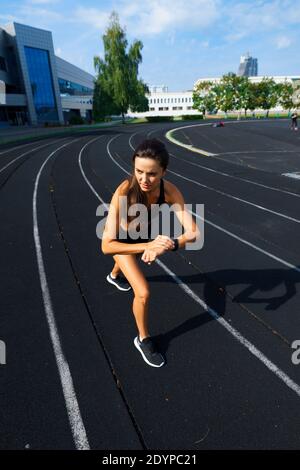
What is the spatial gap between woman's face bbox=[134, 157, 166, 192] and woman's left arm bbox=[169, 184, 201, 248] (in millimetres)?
381

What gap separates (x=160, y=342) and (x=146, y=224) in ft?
4.95

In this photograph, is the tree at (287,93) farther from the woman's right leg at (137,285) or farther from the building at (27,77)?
the woman's right leg at (137,285)

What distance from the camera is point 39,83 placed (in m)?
54.9

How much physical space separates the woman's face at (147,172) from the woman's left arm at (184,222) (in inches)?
15.0

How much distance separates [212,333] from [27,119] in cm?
6061

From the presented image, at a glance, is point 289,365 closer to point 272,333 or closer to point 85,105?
point 272,333

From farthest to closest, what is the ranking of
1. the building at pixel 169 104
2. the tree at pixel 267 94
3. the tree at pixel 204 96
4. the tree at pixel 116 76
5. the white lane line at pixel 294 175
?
the building at pixel 169 104 → the tree at pixel 204 96 → the tree at pixel 267 94 → the tree at pixel 116 76 → the white lane line at pixel 294 175

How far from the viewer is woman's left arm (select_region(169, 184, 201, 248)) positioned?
9.59 feet

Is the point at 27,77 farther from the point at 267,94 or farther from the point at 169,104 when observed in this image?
the point at 169,104

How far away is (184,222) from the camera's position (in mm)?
3094

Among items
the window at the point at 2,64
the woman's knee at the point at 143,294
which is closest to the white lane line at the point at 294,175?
the woman's knee at the point at 143,294

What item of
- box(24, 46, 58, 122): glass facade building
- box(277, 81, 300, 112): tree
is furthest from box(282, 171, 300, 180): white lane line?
box(277, 81, 300, 112): tree

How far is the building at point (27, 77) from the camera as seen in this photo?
50.6 meters

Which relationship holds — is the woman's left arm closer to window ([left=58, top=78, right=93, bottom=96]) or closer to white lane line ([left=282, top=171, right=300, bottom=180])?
white lane line ([left=282, top=171, right=300, bottom=180])
